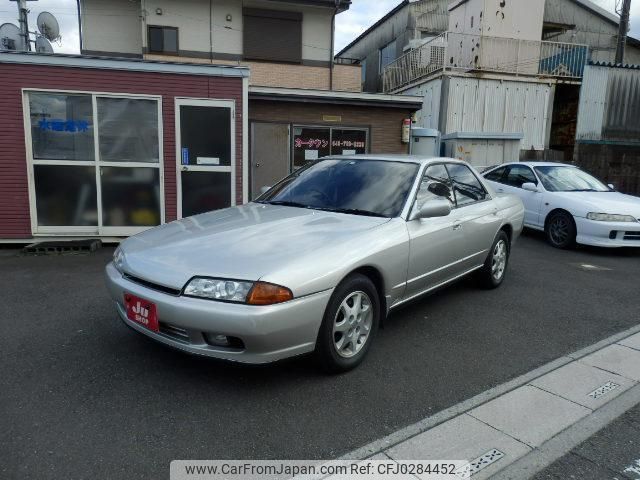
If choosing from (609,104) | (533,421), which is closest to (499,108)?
(609,104)

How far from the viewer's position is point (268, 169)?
1067 cm

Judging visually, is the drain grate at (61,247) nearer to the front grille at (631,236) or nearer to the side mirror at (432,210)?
the side mirror at (432,210)

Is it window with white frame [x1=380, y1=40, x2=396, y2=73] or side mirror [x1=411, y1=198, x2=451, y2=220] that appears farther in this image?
window with white frame [x1=380, y1=40, x2=396, y2=73]

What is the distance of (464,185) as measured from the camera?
4.79 metres

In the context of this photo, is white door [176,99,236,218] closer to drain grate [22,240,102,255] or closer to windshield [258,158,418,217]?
drain grate [22,240,102,255]

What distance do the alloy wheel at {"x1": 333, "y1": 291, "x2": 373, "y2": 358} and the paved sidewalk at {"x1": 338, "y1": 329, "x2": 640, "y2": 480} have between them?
76 cm

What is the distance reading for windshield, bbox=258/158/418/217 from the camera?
375cm

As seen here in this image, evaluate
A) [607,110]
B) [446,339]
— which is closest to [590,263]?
[446,339]

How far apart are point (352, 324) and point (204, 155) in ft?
17.1

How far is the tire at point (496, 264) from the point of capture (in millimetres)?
5113

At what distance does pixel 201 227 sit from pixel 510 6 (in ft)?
56.8

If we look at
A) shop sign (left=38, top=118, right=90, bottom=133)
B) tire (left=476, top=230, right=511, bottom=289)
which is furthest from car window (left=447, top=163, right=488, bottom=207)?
shop sign (left=38, top=118, right=90, bottom=133)

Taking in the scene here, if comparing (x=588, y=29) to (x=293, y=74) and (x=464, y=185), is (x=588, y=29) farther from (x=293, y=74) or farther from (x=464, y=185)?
(x=464, y=185)

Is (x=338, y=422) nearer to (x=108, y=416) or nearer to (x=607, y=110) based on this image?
(x=108, y=416)
